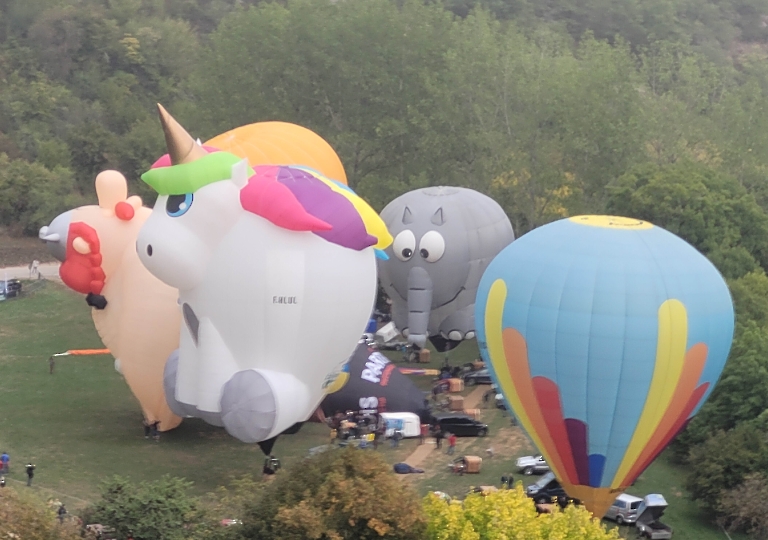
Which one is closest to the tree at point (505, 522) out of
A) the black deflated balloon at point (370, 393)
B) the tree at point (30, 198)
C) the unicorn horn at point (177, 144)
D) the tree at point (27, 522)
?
the tree at point (27, 522)

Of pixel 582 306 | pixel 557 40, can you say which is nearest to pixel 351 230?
pixel 582 306

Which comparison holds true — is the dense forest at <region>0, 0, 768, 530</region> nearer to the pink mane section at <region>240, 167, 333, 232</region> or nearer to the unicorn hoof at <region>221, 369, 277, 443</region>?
the pink mane section at <region>240, 167, 333, 232</region>

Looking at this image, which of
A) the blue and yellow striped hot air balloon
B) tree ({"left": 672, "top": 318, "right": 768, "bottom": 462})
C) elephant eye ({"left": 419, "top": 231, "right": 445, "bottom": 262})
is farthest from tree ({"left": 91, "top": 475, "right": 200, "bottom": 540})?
elephant eye ({"left": 419, "top": 231, "right": 445, "bottom": 262})

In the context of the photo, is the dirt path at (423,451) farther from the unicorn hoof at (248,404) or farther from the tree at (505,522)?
the tree at (505,522)

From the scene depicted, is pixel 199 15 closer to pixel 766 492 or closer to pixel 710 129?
pixel 710 129

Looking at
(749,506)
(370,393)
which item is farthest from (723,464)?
(370,393)

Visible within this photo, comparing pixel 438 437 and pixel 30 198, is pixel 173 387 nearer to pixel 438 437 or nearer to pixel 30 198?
pixel 438 437
